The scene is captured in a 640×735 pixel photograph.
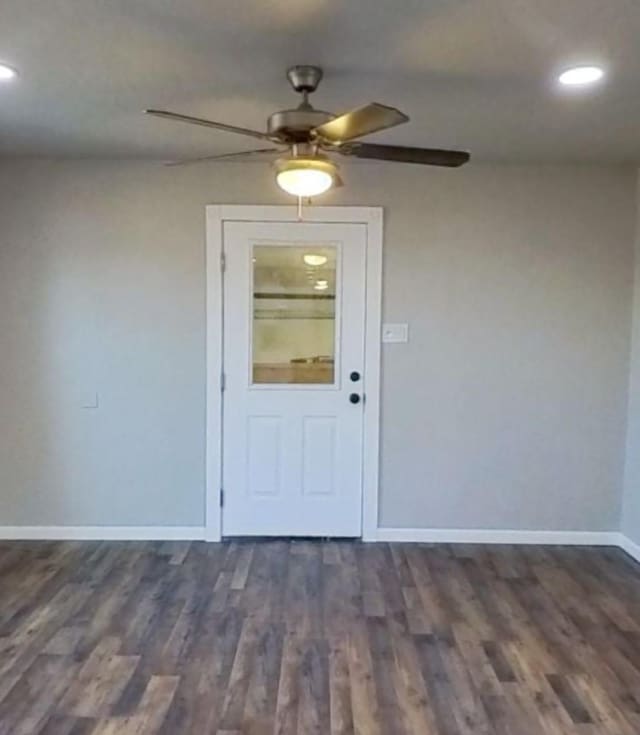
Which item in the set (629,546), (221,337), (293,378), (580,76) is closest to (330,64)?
(580,76)

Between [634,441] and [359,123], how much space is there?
123 inches

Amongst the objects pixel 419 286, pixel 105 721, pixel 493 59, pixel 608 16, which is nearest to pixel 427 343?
pixel 419 286

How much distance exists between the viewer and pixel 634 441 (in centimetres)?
455

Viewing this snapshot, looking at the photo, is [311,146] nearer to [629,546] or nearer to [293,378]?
[293,378]

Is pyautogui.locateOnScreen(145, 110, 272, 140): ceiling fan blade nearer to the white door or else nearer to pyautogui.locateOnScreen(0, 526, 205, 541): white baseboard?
the white door

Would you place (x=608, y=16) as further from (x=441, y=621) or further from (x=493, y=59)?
(x=441, y=621)

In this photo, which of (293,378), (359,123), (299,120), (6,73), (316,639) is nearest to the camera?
(359,123)

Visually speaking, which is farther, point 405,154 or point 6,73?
point 6,73

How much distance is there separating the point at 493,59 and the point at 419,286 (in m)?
2.06

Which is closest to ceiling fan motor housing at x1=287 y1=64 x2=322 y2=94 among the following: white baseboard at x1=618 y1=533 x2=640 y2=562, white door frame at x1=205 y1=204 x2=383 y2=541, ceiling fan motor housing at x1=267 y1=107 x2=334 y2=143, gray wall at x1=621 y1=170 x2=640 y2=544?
ceiling fan motor housing at x1=267 y1=107 x2=334 y2=143

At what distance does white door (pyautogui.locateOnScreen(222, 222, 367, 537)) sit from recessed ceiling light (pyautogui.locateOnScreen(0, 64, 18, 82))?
178cm

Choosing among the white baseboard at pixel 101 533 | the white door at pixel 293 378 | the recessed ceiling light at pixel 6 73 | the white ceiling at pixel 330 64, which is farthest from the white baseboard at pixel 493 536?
the recessed ceiling light at pixel 6 73

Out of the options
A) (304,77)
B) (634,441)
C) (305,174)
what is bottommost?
(634,441)

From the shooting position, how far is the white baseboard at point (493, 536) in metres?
4.71
